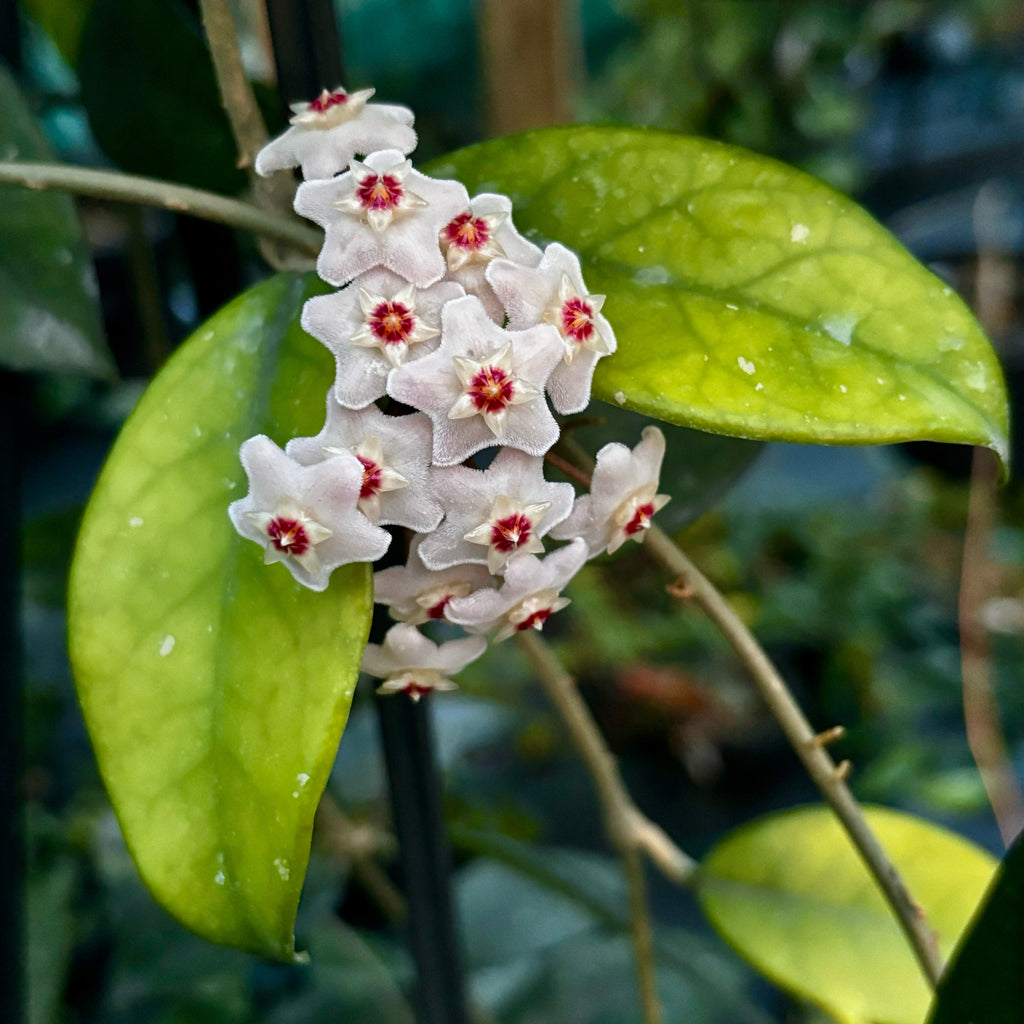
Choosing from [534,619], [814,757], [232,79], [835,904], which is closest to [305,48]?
[232,79]

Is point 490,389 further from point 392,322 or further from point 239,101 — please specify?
point 239,101

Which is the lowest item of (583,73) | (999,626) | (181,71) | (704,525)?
(999,626)

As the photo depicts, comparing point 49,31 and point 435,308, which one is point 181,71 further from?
point 435,308

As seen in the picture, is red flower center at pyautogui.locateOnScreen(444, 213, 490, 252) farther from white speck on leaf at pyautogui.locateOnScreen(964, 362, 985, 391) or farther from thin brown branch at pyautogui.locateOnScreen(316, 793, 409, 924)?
thin brown branch at pyautogui.locateOnScreen(316, 793, 409, 924)

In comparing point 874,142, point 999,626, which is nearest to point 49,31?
point 999,626

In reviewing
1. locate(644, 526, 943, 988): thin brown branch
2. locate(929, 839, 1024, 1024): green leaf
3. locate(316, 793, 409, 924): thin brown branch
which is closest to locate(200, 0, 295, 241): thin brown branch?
locate(644, 526, 943, 988): thin brown branch
